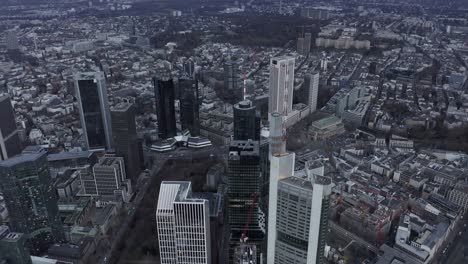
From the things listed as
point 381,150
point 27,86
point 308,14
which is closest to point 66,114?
point 27,86

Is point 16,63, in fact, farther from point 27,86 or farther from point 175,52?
point 175,52

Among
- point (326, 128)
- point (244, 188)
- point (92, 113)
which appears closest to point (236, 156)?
point (244, 188)

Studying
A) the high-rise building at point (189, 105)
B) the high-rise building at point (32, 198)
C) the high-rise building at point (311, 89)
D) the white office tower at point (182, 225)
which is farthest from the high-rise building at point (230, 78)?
the white office tower at point (182, 225)

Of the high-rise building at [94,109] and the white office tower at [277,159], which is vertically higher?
the white office tower at [277,159]

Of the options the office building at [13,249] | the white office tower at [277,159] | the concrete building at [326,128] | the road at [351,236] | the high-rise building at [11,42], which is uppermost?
the white office tower at [277,159]

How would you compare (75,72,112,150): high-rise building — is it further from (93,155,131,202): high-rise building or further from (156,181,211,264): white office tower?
(156,181,211,264): white office tower

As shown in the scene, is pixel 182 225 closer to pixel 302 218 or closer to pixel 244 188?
pixel 302 218

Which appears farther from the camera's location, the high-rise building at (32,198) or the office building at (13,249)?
the high-rise building at (32,198)

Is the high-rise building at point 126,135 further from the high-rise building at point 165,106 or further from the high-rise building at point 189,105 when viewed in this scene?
the high-rise building at point 189,105
